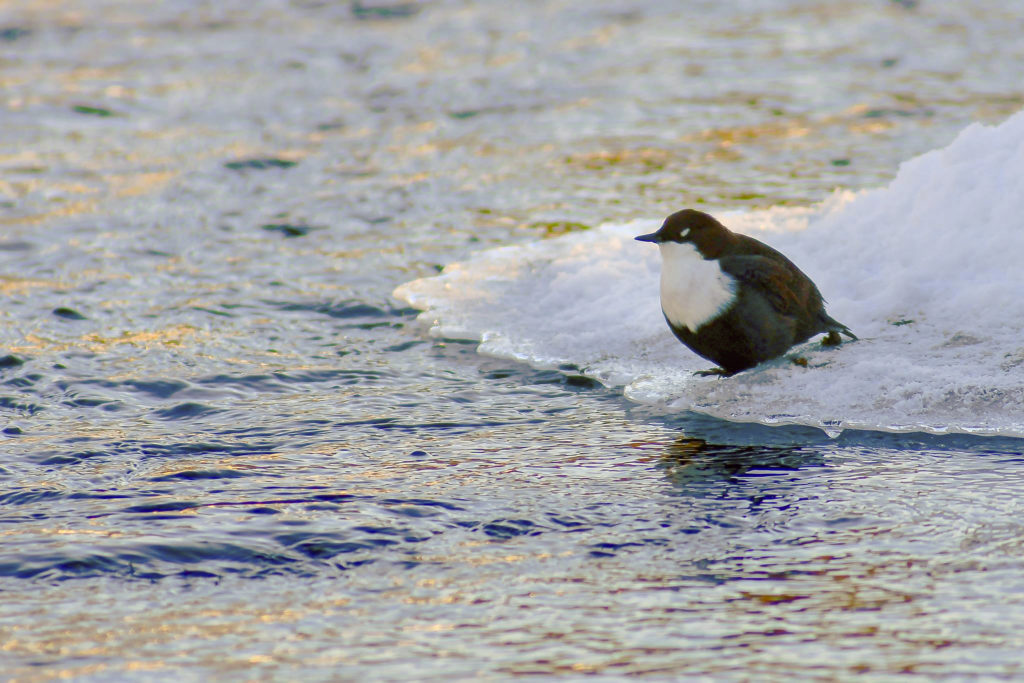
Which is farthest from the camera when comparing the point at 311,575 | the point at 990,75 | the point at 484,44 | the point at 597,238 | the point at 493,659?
the point at 484,44

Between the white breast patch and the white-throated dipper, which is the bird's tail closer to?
the white-throated dipper

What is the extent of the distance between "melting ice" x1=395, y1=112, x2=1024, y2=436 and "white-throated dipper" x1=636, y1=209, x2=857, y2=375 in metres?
0.20

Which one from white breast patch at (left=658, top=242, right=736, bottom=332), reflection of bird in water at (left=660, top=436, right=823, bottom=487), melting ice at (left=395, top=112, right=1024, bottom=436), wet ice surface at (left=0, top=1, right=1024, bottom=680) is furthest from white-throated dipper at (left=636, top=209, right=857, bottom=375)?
reflection of bird in water at (left=660, top=436, right=823, bottom=487)

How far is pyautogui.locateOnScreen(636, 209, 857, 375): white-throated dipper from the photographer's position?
4629mm

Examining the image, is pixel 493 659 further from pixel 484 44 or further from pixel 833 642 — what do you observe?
pixel 484 44

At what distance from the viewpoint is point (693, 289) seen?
15.3 ft

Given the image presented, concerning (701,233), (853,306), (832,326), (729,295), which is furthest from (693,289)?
(853,306)

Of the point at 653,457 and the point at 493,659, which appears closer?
the point at 493,659

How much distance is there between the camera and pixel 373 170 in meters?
9.05

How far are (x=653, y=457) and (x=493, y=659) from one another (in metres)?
1.55

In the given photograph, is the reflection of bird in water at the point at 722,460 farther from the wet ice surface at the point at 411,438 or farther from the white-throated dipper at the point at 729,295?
the white-throated dipper at the point at 729,295

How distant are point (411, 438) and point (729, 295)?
1.28 m

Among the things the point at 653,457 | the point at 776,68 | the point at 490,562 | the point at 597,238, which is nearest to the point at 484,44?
the point at 776,68

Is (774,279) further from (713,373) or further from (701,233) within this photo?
(713,373)
